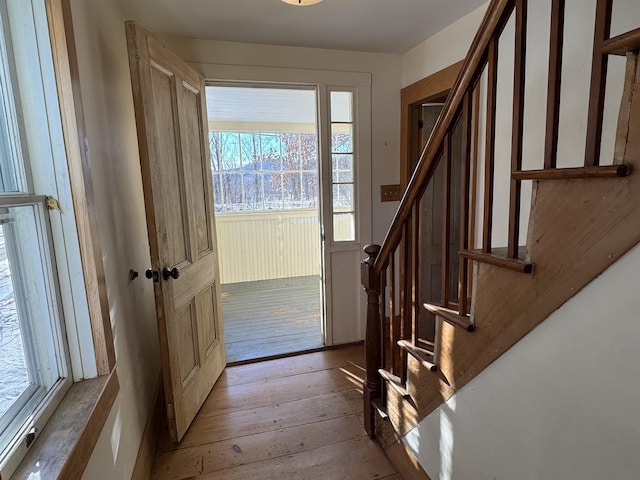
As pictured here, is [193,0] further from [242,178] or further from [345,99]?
[242,178]

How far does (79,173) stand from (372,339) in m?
1.42

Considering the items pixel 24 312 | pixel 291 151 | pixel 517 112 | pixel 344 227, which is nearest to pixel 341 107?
pixel 344 227

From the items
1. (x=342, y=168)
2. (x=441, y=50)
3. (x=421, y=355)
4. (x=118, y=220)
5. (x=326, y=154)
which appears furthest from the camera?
(x=342, y=168)

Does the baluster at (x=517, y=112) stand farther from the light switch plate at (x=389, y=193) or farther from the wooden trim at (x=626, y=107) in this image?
the light switch plate at (x=389, y=193)

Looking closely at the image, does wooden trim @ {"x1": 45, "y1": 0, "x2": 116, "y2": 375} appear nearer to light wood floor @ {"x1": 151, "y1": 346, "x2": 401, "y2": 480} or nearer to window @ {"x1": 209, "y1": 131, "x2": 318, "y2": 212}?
light wood floor @ {"x1": 151, "y1": 346, "x2": 401, "y2": 480}

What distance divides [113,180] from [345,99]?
173 centimetres

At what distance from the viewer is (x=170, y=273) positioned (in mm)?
1687

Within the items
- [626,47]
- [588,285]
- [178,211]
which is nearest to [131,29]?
[178,211]

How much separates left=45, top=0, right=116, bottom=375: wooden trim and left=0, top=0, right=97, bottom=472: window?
20mm

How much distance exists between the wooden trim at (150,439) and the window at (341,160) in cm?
156

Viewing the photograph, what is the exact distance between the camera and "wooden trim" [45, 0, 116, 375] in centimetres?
104

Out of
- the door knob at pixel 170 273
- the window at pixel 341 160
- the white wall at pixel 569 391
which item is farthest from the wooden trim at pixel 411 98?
the door knob at pixel 170 273

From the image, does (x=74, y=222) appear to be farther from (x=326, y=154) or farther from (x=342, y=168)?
(x=342, y=168)

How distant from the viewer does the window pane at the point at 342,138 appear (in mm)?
2631
